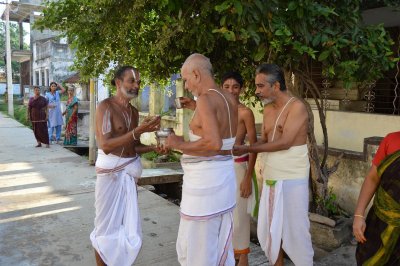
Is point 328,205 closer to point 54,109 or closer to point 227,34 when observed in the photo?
point 227,34

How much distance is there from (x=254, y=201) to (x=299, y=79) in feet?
5.27

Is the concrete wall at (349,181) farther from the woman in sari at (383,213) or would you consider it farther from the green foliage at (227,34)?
the woman in sari at (383,213)

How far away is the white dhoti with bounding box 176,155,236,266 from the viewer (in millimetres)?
2496

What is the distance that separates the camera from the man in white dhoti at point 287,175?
115 inches

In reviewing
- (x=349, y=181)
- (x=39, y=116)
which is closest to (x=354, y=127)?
(x=349, y=181)

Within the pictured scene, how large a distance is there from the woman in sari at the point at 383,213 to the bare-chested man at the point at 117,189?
1.57 m

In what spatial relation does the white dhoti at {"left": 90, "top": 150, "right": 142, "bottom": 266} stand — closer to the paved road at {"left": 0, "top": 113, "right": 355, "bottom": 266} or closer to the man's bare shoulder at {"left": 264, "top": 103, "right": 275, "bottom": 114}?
the paved road at {"left": 0, "top": 113, "right": 355, "bottom": 266}

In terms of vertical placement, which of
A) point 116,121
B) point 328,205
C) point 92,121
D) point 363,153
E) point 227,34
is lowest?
point 328,205

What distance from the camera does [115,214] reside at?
9.87ft

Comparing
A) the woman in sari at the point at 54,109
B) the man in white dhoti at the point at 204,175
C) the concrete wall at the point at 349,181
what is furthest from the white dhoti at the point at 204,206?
the woman in sari at the point at 54,109

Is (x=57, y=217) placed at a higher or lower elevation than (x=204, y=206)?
lower

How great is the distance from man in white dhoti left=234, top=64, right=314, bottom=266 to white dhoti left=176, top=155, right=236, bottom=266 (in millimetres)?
458

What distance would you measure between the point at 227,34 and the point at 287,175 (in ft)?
3.90

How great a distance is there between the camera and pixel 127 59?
446 centimetres
